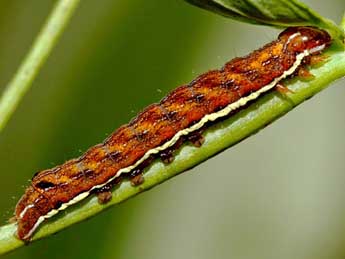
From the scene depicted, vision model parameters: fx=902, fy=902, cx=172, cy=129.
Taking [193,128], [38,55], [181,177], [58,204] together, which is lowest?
[181,177]

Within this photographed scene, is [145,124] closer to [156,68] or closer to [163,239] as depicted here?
[156,68]

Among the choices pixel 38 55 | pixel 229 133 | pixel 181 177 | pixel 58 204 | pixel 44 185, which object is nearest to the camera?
pixel 38 55

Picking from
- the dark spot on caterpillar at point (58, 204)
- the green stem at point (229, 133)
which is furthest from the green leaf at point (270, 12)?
the dark spot on caterpillar at point (58, 204)

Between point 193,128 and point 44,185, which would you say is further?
point 44,185

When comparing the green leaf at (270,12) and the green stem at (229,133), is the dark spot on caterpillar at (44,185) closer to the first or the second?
the green stem at (229,133)

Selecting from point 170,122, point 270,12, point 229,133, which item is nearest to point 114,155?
point 170,122

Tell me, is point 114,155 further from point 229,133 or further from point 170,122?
point 229,133

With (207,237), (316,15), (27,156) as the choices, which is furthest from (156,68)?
(207,237)
